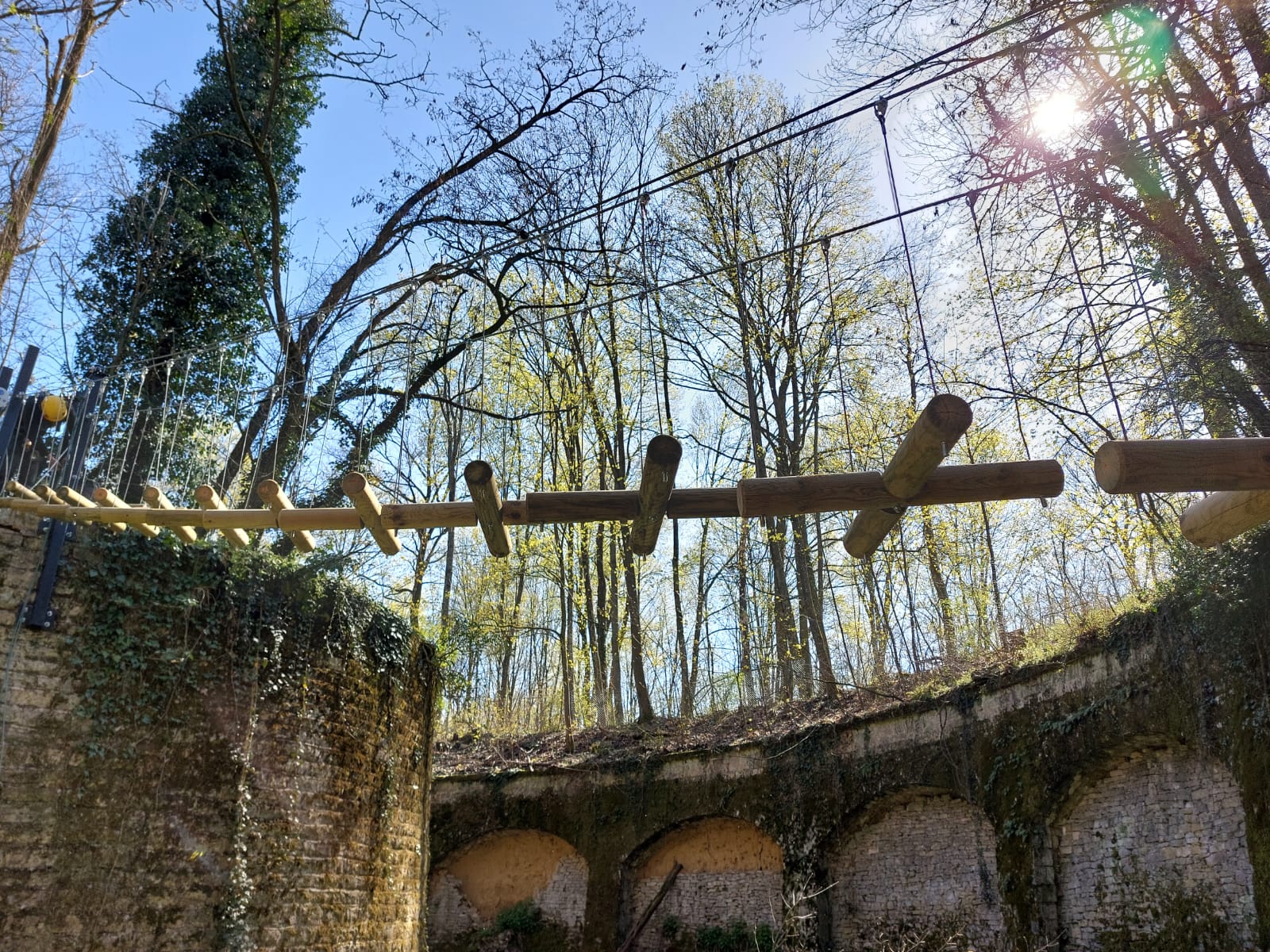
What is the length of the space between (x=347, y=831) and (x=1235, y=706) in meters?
7.59

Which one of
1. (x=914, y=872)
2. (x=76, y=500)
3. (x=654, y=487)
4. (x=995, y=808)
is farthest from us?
(x=914, y=872)

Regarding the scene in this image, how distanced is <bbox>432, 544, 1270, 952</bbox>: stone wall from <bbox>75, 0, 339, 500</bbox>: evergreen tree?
278 inches

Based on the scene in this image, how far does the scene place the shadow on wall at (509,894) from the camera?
1235 centimetres

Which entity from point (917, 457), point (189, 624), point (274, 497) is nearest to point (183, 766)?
point (189, 624)

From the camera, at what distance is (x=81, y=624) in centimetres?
644

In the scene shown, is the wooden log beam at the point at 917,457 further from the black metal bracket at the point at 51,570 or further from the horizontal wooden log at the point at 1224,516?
the black metal bracket at the point at 51,570

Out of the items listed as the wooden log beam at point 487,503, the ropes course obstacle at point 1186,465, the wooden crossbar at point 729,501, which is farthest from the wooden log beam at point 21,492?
the ropes course obstacle at point 1186,465

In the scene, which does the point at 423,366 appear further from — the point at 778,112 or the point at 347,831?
the point at 778,112

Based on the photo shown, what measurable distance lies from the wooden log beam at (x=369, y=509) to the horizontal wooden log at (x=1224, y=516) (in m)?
3.85

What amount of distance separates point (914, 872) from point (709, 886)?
2867 millimetres

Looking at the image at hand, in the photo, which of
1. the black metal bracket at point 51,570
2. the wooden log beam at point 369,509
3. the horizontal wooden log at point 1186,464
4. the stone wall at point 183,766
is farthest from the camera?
the black metal bracket at point 51,570

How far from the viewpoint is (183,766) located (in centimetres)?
669

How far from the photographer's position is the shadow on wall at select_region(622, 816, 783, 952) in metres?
11.0

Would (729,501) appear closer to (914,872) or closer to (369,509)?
(369,509)
